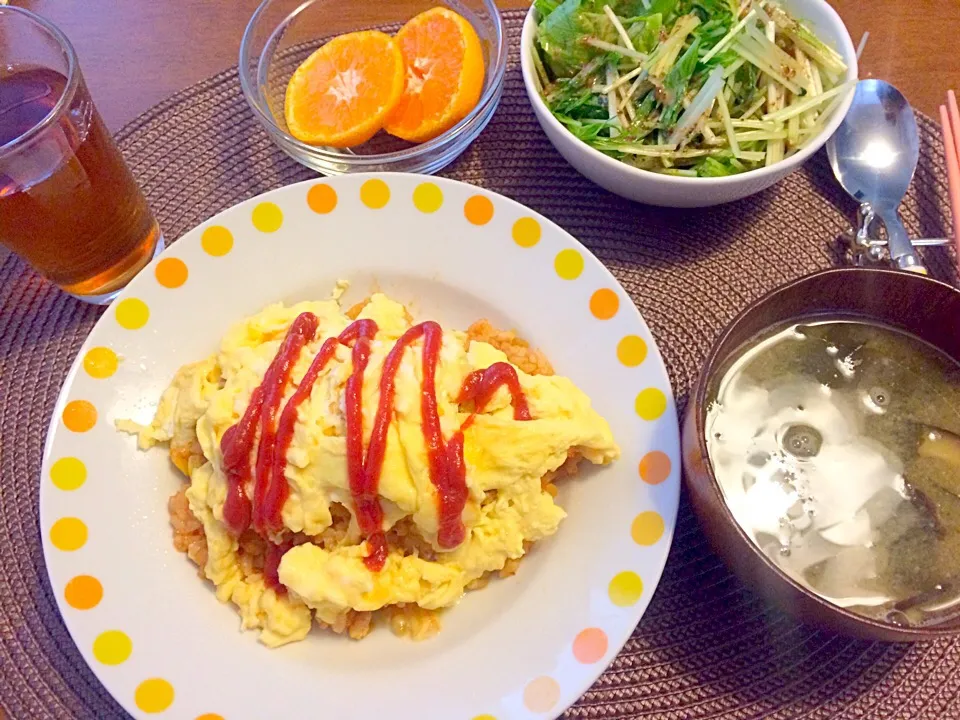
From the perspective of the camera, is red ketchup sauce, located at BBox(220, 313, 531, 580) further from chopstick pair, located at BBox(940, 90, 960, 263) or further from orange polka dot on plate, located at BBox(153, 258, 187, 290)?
chopstick pair, located at BBox(940, 90, 960, 263)

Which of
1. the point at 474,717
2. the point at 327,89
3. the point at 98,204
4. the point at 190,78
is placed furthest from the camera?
the point at 190,78

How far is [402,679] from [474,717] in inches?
6.5

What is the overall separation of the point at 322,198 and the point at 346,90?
0.37 meters

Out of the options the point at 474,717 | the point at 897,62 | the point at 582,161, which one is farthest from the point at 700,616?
the point at 897,62

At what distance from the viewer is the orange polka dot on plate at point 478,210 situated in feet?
6.19

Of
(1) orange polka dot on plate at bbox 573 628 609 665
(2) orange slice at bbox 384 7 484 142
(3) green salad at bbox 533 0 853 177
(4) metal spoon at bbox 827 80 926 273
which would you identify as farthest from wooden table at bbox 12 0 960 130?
(1) orange polka dot on plate at bbox 573 628 609 665

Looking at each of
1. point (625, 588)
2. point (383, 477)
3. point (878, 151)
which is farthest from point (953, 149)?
point (383, 477)

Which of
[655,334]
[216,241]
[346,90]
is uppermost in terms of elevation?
[346,90]

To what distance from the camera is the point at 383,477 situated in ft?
5.10

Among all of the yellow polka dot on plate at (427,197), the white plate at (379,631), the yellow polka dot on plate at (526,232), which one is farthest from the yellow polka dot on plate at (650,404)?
the yellow polka dot on plate at (427,197)

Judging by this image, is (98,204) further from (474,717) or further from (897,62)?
(897,62)

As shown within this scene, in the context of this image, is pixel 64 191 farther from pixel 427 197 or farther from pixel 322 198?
pixel 427 197

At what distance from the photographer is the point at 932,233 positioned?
2086mm

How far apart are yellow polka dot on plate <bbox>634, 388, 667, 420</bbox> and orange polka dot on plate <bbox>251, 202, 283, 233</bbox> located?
983mm
